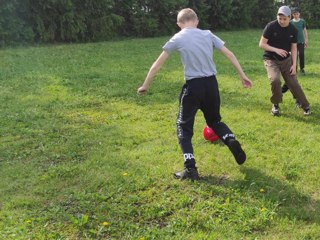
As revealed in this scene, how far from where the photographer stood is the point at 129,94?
28.2 ft

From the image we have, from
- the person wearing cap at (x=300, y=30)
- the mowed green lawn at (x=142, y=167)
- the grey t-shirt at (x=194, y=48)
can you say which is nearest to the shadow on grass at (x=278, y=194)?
the mowed green lawn at (x=142, y=167)

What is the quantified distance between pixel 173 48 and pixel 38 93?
4.84 m

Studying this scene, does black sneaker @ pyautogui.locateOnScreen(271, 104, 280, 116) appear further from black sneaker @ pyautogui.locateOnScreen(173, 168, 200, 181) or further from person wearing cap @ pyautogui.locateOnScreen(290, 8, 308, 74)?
person wearing cap @ pyautogui.locateOnScreen(290, 8, 308, 74)

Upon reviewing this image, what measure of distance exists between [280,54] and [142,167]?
299 centimetres

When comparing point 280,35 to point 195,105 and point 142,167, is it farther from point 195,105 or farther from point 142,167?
point 142,167

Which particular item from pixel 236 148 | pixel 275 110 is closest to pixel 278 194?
pixel 236 148

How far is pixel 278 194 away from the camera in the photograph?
438 centimetres

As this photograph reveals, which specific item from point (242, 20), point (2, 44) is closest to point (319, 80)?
point (2, 44)

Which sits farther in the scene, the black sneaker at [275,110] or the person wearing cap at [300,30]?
the person wearing cap at [300,30]

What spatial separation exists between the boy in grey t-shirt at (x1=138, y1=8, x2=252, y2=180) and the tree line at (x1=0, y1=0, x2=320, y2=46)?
41.7 ft

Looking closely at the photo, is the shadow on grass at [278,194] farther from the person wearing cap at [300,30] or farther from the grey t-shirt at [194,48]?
the person wearing cap at [300,30]

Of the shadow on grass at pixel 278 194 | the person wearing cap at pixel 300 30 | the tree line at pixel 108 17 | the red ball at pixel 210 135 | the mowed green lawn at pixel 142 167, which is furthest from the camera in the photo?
the tree line at pixel 108 17

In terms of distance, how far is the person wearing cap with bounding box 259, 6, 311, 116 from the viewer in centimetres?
677

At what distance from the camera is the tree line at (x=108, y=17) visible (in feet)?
53.5
